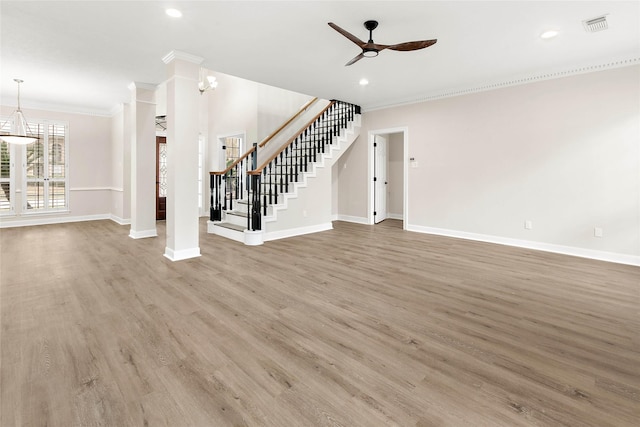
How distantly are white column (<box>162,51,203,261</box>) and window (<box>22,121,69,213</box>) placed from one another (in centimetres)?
519

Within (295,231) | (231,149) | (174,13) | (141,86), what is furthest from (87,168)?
(174,13)

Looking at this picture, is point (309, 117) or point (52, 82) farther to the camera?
A: point (309, 117)

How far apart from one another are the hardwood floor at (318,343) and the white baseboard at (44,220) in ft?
12.5

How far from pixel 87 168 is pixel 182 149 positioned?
5454 mm

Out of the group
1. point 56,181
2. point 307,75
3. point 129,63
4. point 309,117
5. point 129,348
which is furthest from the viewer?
point 309,117

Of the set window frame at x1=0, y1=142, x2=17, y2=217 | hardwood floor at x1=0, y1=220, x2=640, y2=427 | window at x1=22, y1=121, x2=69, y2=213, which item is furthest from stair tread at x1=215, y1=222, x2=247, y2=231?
window frame at x1=0, y1=142, x2=17, y2=217

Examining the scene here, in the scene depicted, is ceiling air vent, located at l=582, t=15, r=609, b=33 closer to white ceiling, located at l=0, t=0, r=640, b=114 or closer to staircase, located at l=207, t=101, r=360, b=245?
white ceiling, located at l=0, t=0, r=640, b=114

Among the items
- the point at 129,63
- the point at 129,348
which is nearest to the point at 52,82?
the point at 129,63

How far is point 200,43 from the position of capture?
12.8ft

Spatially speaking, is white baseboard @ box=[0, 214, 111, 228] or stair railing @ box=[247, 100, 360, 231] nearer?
stair railing @ box=[247, 100, 360, 231]

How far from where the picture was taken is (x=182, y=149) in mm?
4320

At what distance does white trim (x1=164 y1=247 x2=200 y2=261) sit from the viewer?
14.3 feet

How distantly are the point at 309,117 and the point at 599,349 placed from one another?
7.20 metres

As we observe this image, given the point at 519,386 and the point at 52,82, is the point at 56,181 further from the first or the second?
the point at 519,386
